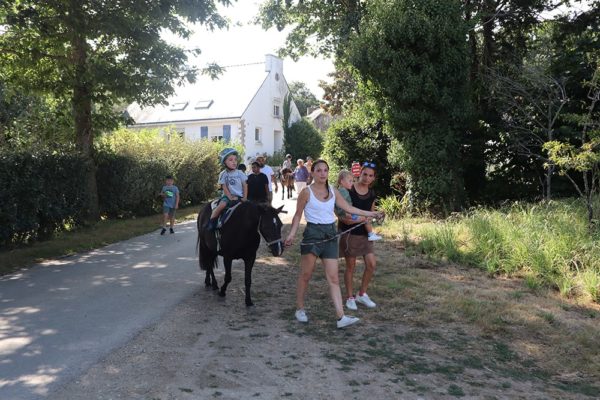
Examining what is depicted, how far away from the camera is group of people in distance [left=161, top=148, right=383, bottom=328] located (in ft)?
18.9

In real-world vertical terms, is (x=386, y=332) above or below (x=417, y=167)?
below

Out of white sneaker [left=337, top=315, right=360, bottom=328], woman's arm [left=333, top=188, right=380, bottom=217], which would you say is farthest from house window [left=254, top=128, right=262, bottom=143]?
white sneaker [left=337, top=315, right=360, bottom=328]

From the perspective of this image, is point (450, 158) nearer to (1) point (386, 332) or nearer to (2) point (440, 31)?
(2) point (440, 31)

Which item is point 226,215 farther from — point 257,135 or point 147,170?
point 257,135

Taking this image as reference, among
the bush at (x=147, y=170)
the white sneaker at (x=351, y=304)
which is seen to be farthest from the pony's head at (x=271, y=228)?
the bush at (x=147, y=170)

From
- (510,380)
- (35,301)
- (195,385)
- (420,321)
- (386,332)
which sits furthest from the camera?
(35,301)

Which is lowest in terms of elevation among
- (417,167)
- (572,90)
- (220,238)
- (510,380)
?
(510,380)

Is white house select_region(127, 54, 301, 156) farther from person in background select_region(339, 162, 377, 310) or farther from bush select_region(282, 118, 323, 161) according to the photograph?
person in background select_region(339, 162, 377, 310)

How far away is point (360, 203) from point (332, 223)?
0.75 meters

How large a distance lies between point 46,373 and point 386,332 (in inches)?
138

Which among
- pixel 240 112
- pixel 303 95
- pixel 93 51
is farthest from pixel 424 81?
pixel 303 95

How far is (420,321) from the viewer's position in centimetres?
619

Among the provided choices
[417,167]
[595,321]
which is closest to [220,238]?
[595,321]

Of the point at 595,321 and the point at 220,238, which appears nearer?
the point at 595,321
